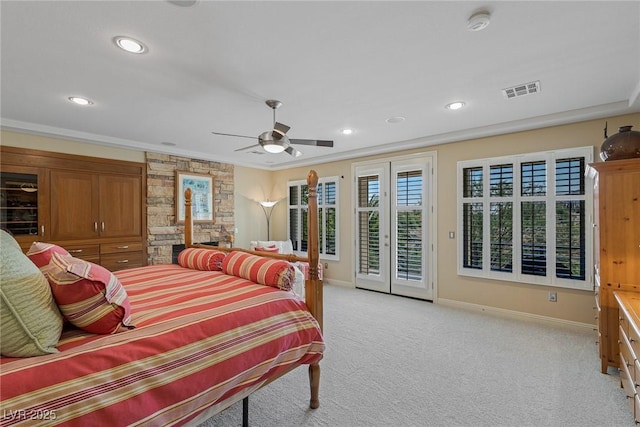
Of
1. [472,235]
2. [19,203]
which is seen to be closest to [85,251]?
[19,203]

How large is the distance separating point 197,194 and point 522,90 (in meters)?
5.30

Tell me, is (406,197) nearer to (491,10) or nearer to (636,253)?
(636,253)

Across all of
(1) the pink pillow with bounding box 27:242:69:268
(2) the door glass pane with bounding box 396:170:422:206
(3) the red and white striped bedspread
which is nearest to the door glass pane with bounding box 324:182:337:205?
(2) the door glass pane with bounding box 396:170:422:206

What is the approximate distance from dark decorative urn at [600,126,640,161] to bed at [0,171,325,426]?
271 centimetres

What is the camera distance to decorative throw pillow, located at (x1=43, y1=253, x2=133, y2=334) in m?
1.36

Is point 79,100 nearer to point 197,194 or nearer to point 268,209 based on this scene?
point 197,194

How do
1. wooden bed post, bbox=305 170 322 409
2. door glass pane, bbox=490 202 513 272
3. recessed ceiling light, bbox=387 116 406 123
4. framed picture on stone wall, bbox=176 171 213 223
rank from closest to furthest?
wooden bed post, bbox=305 170 322 409, recessed ceiling light, bbox=387 116 406 123, door glass pane, bbox=490 202 513 272, framed picture on stone wall, bbox=176 171 213 223

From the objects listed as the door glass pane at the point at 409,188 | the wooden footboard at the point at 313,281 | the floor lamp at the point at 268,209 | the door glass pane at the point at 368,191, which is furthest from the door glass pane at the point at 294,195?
the wooden footboard at the point at 313,281

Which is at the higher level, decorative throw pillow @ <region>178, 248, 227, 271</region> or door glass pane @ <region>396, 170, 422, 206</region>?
door glass pane @ <region>396, 170, 422, 206</region>

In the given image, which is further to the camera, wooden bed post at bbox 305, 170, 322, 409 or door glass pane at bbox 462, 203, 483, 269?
door glass pane at bbox 462, 203, 483, 269

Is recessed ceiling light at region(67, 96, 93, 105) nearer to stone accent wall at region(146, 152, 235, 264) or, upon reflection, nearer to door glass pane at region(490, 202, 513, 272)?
stone accent wall at region(146, 152, 235, 264)

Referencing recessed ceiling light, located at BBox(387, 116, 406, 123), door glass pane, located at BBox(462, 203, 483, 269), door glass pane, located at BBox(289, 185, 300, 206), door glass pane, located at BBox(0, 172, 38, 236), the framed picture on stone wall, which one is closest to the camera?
recessed ceiling light, located at BBox(387, 116, 406, 123)

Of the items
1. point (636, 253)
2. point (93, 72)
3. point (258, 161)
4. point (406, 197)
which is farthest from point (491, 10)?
point (258, 161)

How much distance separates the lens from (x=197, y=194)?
5832 mm
